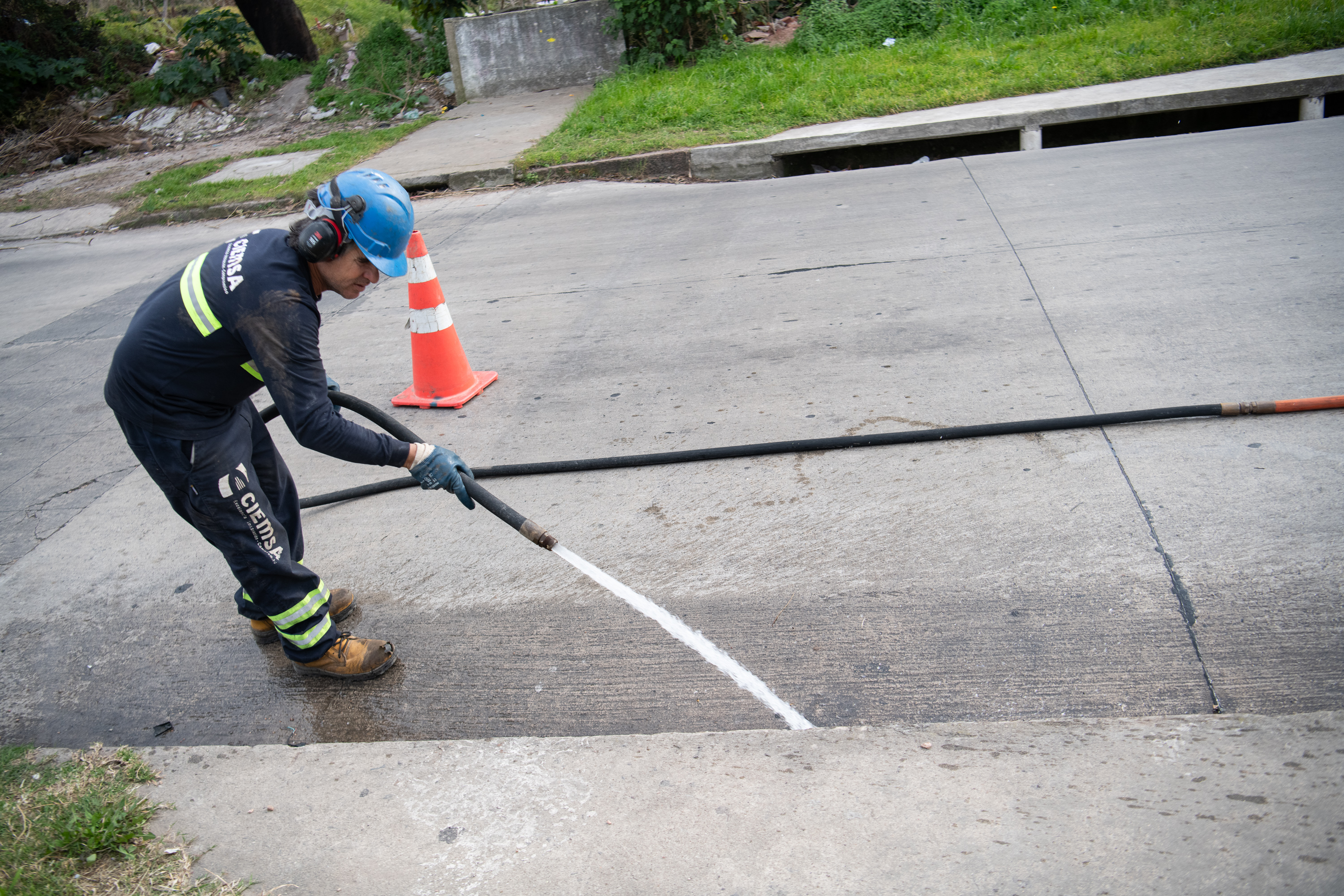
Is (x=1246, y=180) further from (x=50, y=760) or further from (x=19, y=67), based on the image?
(x=19, y=67)

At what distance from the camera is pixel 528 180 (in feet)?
33.6

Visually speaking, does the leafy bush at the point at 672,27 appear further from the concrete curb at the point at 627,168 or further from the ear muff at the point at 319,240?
the ear muff at the point at 319,240

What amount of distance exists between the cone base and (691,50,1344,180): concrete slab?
17.7 ft

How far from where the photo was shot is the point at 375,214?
2.83 m

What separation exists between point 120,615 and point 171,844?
5.00ft

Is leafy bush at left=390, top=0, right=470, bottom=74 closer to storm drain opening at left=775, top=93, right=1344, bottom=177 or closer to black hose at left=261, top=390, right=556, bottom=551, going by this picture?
storm drain opening at left=775, top=93, right=1344, bottom=177

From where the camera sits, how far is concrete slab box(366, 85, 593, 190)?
1028 cm

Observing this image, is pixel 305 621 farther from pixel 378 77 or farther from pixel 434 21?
pixel 378 77

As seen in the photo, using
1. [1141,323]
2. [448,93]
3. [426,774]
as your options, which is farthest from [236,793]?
[448,93]

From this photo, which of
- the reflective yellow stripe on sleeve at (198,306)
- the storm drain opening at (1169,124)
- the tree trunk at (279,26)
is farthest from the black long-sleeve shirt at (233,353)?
the tree trunk at (279,26)

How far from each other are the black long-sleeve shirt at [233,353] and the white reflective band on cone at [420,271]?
198 cm

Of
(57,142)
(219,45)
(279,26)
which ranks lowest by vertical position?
(57,142)

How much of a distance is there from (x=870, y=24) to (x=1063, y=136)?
13.4ft

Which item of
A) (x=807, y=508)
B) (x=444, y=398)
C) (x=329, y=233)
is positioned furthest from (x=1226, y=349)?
(x=329, y=233)
